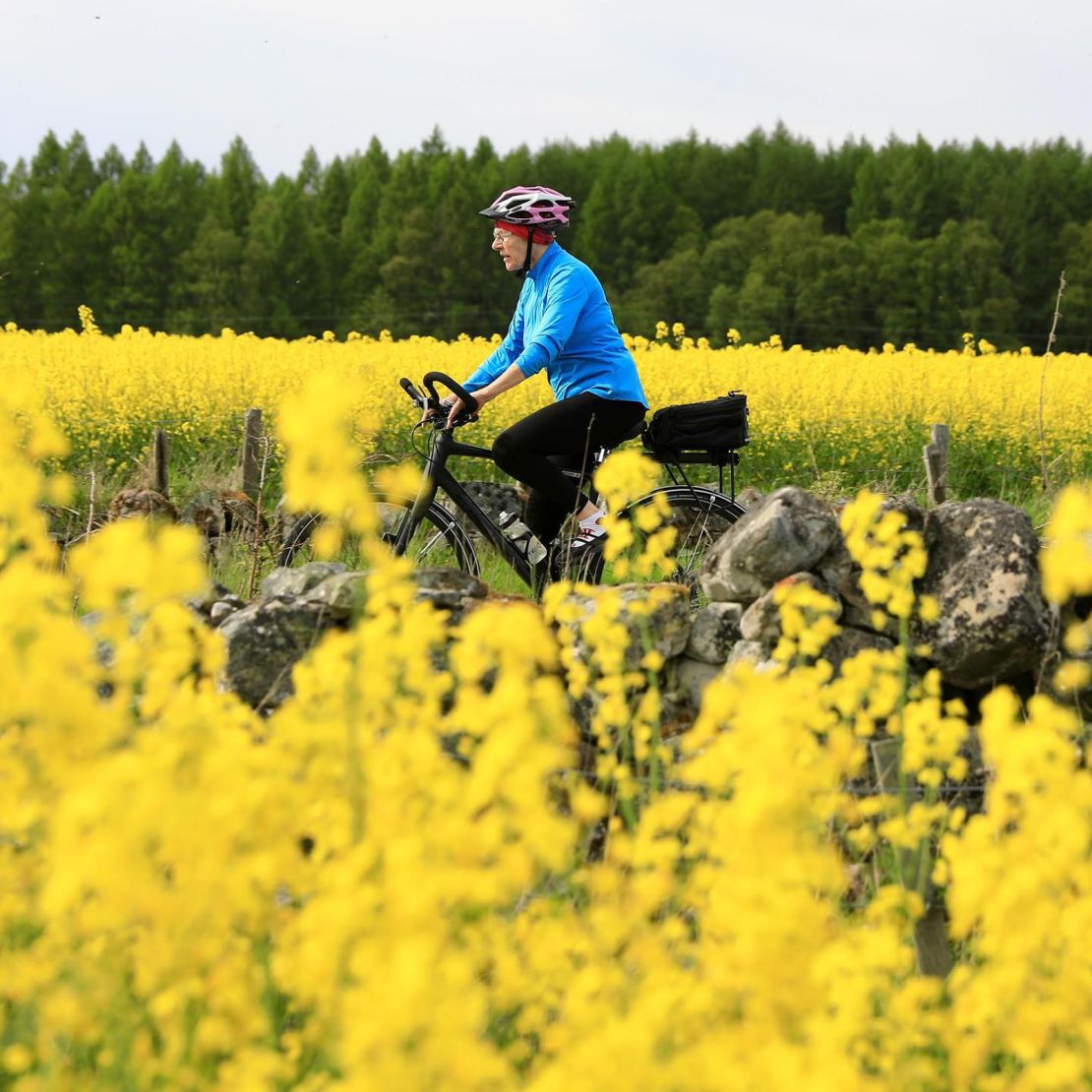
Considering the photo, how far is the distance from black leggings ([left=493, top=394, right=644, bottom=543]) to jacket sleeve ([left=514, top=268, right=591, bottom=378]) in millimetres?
257

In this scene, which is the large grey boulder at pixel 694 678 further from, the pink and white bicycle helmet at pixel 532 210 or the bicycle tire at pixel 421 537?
the pink and white bicycle helmet at pixel 532 210

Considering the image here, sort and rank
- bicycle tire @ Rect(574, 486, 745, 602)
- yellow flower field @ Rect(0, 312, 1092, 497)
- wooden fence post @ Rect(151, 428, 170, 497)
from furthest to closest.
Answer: yellow flower field @ Rect(0, 312, 1092, 497)
wooden fence post @ Rect(151, 428, 170, 497)
bicycle tire @ Rect(574, 486, 745, 602)

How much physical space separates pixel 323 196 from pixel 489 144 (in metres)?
8.47

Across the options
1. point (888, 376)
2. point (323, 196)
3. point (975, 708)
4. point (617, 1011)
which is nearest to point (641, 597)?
point (975, 708)

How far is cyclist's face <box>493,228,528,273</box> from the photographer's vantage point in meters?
5.78

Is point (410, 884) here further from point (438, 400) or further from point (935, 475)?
point (935, 475)

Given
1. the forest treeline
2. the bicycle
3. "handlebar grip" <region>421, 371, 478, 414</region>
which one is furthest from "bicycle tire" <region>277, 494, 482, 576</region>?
the forest treeline

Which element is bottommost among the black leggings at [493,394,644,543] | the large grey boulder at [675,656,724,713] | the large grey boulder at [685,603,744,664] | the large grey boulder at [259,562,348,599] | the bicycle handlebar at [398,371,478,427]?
the large grey boulder at [675,656,724,713]

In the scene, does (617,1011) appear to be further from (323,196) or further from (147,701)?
(323,196)

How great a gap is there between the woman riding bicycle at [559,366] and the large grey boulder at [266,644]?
1.35 meters

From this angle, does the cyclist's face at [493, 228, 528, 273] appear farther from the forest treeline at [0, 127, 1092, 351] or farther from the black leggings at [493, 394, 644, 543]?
the forest treeline at [0, 127, 1092, 351]

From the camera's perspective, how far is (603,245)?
5416 centimetres

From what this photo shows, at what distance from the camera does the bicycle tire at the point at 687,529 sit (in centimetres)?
587

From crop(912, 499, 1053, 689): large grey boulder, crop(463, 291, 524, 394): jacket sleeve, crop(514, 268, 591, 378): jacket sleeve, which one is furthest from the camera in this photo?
crop(463, 291, 524, 394): jacket sleeve
